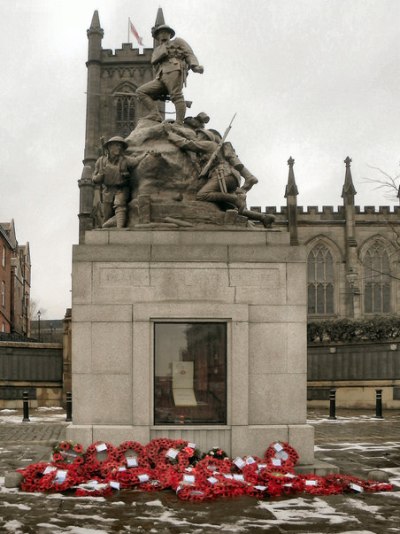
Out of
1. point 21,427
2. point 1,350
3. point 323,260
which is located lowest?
point 21,427

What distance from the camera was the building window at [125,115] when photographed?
265 feet

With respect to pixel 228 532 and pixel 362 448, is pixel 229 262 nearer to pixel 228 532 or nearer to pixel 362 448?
pixel 228 532

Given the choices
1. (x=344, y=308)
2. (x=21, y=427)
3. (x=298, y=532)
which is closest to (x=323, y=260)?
(x=344, y=308)

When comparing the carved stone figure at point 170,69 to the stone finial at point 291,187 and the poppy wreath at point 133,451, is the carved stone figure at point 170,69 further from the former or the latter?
the stone finial at point 291,187

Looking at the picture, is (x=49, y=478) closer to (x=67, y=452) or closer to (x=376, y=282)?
(x=67, y=452)

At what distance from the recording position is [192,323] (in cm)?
976

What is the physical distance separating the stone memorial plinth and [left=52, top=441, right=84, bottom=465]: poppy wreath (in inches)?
7.7

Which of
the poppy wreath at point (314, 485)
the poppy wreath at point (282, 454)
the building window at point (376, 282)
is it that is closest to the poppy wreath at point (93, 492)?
the poppy wreath at point (282, 454)

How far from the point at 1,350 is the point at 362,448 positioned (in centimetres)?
1762

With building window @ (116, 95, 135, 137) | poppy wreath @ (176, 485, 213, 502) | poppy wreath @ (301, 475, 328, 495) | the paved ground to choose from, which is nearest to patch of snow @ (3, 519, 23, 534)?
the paved ground

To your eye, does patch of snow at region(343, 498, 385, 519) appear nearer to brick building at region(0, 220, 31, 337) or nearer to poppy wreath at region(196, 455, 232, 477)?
poppy wreath at region(196, 455, 232, 477)

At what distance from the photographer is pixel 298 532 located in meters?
6.65

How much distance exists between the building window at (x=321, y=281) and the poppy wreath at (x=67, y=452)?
158 feet

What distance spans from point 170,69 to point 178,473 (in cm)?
639
